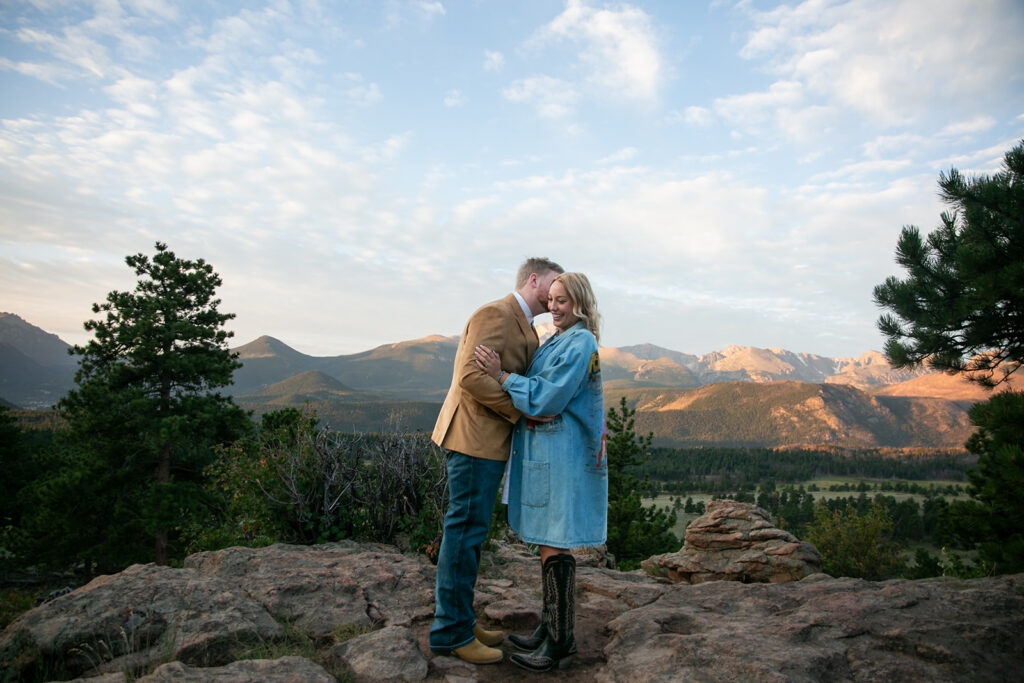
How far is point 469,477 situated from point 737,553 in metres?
6.50

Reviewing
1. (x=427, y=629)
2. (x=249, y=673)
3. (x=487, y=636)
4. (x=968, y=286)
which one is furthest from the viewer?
(x=968, y=286)

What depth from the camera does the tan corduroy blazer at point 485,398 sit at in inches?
128

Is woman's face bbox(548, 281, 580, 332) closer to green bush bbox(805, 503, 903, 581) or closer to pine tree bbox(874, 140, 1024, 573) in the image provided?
pine tree bbox(874, 140, 1024, 573)

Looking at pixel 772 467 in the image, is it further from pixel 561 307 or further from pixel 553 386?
pixel 553 386

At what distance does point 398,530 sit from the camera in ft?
20.7

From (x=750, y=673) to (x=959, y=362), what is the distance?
9187 mm

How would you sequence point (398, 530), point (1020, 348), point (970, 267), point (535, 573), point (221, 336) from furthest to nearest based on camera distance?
point (221, 336) → point (1020, 348) → point (970, 267) → point (398, 530) → point (535, 573)

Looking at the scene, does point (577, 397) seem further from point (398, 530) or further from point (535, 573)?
point (398, 530)

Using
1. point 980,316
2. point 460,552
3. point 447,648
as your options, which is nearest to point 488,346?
point 460,552

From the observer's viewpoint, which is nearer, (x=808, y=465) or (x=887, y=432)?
(x=808, y=465)

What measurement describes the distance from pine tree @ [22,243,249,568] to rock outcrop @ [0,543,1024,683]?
19.2 metres

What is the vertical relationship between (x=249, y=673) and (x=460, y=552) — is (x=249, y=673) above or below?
below

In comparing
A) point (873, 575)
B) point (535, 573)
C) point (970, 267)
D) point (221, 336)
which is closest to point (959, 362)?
point (970, 267)

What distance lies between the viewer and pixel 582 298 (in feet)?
11.3
